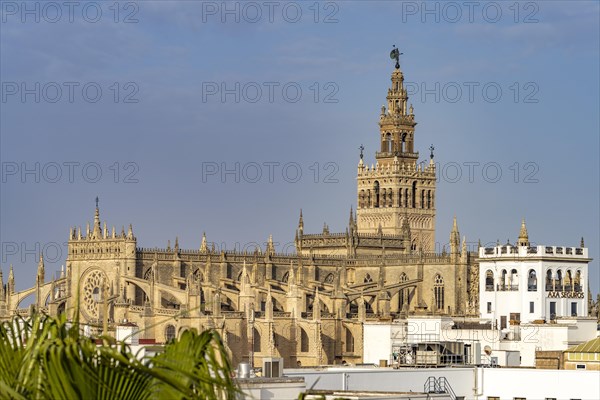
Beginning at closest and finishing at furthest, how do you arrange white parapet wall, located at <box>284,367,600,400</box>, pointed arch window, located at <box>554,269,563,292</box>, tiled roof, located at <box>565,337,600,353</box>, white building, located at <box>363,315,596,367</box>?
white parapet wall, located at <box>284,367,600,400</box>, white building, located at <box>363,315,596,367</box>, tiled roof, located at <box>565,337,600,353</box>, pointed arch window, located at <box>554,269,563,292</box>

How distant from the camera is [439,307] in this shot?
112000mm

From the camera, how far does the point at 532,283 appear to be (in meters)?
88.1

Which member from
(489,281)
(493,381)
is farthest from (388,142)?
(493,381)

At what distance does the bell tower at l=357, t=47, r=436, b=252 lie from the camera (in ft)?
445

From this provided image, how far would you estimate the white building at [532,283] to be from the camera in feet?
288

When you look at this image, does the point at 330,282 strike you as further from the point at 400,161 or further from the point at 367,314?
the point at 400,161

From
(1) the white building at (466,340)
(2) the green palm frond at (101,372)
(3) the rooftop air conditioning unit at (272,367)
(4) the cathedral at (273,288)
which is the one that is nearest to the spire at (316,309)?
(4) the cathedral at (273,288)

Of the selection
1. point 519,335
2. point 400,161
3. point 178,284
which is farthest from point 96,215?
point 519,335

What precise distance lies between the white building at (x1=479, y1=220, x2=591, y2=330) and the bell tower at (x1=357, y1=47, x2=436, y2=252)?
42632 mm

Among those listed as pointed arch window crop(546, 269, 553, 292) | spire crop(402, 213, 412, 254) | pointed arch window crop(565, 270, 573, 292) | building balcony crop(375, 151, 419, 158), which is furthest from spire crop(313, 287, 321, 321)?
building balcony crop(375, 151, 419, 158)

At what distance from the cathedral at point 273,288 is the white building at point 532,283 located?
1029cm

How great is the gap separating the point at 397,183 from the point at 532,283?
48.9m

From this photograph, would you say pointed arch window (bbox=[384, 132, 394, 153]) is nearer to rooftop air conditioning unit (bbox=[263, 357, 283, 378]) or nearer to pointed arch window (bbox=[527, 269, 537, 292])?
pointed arch window (bbox=[527, 269, 537, 292])

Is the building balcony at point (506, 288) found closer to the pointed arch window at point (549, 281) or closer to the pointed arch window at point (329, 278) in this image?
the pointed arch window at point (549, 281)
